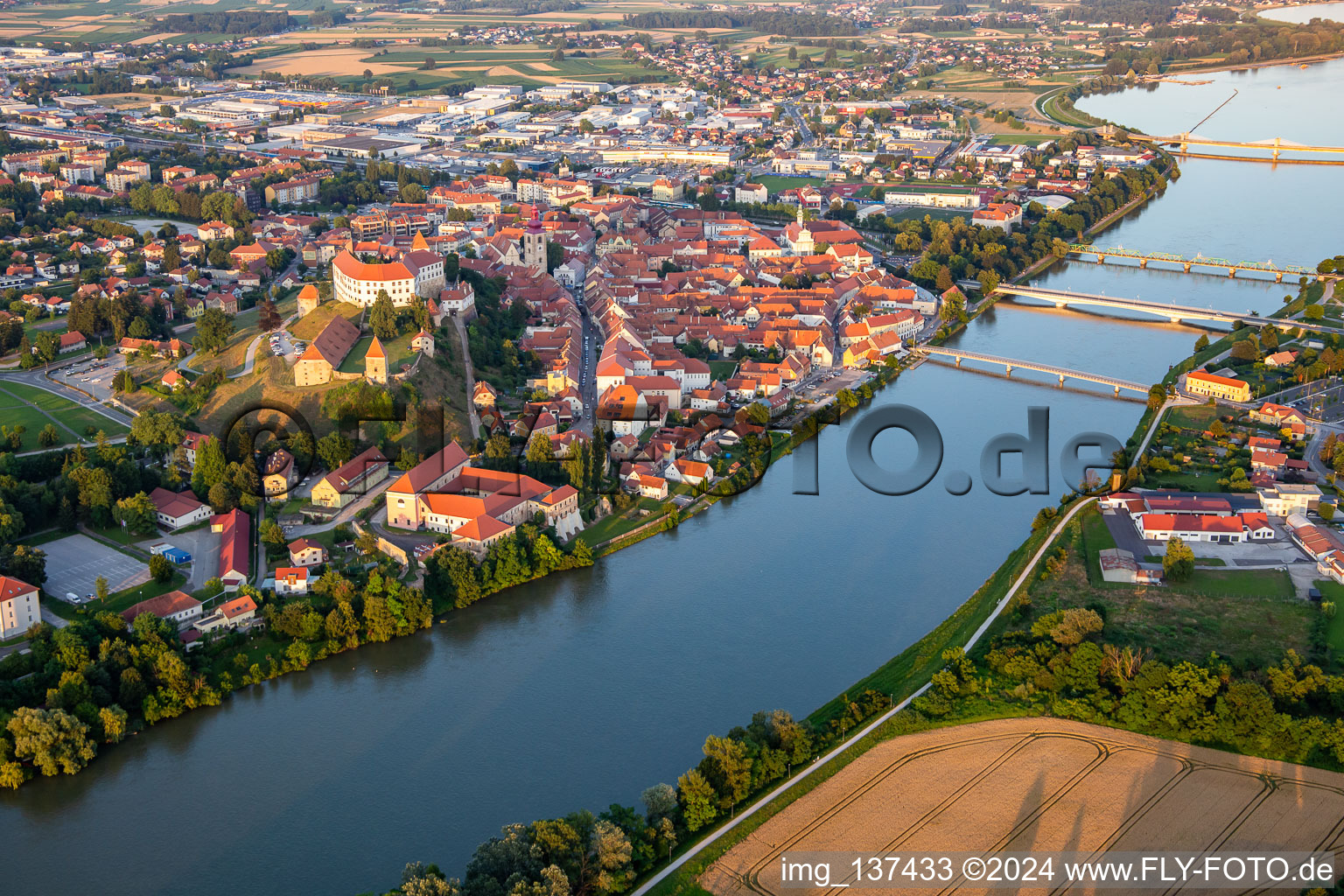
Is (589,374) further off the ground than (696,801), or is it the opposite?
(589,374)

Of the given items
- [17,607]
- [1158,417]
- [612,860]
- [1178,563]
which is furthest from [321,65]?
[612,860]

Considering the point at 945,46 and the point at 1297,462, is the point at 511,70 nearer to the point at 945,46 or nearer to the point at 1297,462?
the point at 945,46

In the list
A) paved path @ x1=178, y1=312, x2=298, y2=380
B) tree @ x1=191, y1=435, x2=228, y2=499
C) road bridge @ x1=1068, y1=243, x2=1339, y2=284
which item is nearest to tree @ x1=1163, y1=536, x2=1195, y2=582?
tree @ x1=191, y1=435, x2=228, y2=499

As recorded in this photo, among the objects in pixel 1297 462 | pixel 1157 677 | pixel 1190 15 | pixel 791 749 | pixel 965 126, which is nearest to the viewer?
pixel 791 749

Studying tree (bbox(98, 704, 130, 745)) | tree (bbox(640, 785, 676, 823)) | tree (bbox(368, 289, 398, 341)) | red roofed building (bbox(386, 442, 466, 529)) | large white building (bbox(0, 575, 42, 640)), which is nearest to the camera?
tree (bbox(640, 785, 676, 823))

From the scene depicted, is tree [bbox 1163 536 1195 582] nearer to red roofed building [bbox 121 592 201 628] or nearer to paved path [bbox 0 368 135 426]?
red roofed building [bbox 121 592 201 628]

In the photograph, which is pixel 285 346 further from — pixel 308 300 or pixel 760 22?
pixel 760 22

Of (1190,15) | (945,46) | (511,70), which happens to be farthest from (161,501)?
(1190,15)
